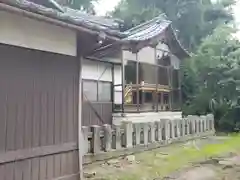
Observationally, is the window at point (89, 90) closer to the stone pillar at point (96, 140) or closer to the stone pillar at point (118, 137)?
the stone pillar at point (118, 137)

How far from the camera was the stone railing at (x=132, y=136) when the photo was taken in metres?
8.11

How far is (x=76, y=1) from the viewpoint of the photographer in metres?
30.3

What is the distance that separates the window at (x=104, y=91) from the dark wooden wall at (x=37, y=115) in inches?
288

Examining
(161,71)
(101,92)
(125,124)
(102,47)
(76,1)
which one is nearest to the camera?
(102,47)

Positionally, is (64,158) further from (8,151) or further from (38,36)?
(38,36)

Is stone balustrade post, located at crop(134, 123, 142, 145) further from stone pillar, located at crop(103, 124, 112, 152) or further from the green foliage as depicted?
the green foliage

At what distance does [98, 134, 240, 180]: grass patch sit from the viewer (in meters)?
6.98

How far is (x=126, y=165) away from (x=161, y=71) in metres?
9.18

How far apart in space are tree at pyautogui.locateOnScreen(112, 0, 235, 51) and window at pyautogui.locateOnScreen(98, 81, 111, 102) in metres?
8.97

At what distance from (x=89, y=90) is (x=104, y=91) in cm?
93

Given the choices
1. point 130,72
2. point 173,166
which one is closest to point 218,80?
point 130,72

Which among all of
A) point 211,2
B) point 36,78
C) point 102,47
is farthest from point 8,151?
point 211,2

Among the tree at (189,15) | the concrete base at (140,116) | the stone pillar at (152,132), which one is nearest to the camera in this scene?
the stone pillar at (152,132)

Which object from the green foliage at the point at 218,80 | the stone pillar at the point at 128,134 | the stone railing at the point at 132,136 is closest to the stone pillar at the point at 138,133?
the stone railing at the point at 132,136
